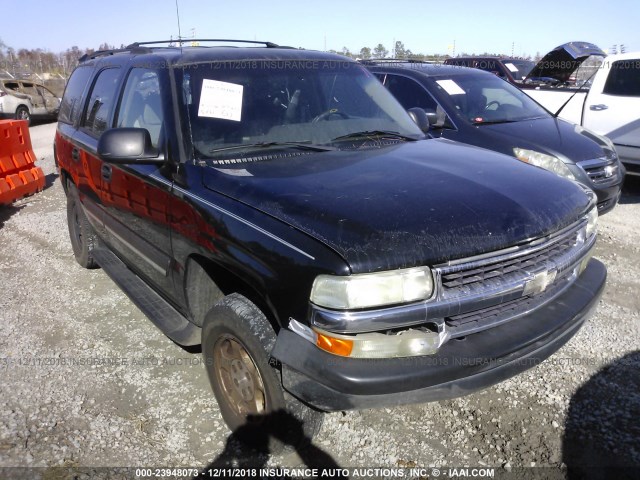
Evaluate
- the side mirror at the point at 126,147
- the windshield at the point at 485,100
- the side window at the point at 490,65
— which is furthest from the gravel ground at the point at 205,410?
the side window at the point at 490,65

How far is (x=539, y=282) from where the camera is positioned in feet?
8.11

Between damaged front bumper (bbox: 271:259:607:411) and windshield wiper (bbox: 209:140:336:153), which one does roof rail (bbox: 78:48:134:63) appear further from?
damaged front bumper (bbox: 271:259:607:411)

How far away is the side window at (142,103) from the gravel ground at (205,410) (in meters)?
1.53

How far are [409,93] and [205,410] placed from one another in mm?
4975

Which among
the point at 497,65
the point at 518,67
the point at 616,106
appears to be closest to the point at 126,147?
the point at 616,106

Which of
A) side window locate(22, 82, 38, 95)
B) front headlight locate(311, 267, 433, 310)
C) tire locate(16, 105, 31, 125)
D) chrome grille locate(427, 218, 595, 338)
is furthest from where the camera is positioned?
side window locate(22, 82, 38, 95)

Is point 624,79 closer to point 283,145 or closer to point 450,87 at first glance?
point 450,87

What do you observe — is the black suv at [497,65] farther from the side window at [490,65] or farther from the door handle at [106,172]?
the door handle at [106,172]

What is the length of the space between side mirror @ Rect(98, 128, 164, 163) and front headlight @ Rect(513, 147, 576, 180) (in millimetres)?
4052

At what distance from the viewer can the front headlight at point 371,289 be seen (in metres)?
2.06

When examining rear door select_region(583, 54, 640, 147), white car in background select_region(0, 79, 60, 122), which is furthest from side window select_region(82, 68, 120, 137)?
white car in background select_region(0, 79, 60, 122)

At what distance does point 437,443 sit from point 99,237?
3422 millimetres

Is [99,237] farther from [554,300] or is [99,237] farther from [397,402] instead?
[554,300]

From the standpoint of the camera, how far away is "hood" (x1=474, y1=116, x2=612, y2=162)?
224 inches
